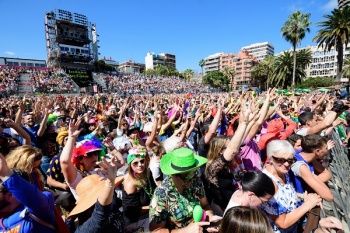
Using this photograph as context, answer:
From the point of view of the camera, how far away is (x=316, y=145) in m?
2.71

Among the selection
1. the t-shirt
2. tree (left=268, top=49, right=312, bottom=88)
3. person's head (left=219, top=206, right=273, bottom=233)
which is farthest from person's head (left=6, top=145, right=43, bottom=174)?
tree (left=268, top=49, right=312, bottom=88)

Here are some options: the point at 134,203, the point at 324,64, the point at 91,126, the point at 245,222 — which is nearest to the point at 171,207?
the point at 134,203

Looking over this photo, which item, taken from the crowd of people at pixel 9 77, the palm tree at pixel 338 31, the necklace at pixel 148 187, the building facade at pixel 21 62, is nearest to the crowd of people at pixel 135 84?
the crowd of people at pixel 9 77

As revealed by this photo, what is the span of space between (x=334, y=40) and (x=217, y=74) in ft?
219

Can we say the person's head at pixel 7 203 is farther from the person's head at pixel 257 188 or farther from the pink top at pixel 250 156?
the pink top at pixel 250 156

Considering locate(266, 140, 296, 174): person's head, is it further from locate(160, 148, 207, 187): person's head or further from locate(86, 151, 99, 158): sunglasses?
locate(86, 151, 99, 158): sunglasses

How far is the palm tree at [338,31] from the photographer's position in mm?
27438

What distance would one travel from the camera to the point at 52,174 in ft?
10.2

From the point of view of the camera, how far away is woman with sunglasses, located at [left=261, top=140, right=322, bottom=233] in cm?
204

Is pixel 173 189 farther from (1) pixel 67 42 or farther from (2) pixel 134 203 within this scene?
(1) pixel 67 42

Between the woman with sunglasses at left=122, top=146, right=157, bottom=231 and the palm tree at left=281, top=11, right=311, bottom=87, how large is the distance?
43.2 m

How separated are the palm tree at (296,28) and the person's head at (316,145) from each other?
4202 centimetres

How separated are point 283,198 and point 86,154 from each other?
2250 millimetres

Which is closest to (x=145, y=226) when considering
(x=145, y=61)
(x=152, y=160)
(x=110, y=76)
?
(x=152, y=160)
